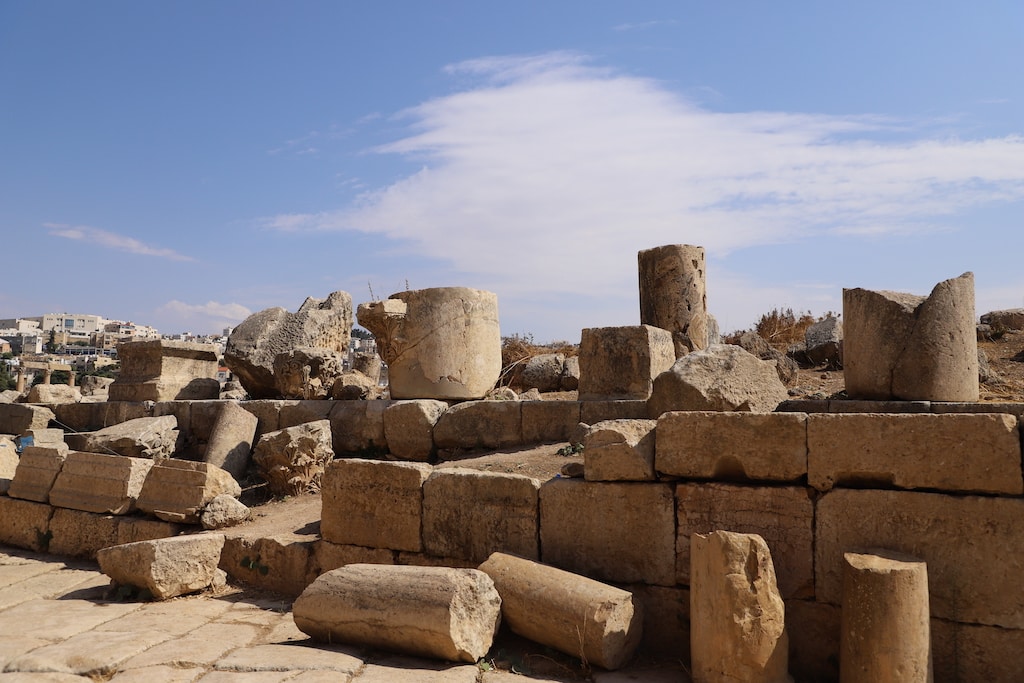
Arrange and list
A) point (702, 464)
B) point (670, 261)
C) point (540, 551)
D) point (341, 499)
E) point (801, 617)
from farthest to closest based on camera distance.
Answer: point (670, 261), point (341, 499), point (540, 551), point (702, 464), point (801, 617)

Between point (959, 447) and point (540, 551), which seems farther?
point (540, 551)

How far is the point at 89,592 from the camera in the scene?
648 cm

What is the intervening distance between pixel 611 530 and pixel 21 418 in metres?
9.31

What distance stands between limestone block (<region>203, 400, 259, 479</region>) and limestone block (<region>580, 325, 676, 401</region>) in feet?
13.6

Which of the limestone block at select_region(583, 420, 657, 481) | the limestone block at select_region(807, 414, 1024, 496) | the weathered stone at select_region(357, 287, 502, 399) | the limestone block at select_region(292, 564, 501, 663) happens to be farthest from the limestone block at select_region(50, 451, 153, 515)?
the limestone block at select_region(807, 414, 1024, 496)

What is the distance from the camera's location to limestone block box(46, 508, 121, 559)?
7668 mm

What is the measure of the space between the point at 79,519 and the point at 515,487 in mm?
5116

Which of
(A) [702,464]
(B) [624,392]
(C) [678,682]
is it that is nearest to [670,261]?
(B) [624,392]

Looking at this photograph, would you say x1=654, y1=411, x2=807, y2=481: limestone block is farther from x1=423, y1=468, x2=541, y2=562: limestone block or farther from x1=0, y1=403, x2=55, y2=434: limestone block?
x1=0, y1=403, x2=55, y2=434: limestone block

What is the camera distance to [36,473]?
848cm

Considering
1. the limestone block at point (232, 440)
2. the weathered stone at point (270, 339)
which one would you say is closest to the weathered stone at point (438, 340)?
the weathered stone at point (270, 339)

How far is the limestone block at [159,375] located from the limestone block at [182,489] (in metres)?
3.63

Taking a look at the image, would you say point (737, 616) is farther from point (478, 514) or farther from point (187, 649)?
point (187, 649)

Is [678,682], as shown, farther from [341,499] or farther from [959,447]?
[341,499]
